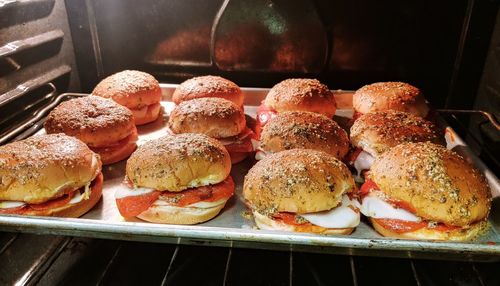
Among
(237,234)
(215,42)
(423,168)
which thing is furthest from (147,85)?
(423,168)

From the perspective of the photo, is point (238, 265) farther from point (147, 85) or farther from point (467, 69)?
point (467, 69)

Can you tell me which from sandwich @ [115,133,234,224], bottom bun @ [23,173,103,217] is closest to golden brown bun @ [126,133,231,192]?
sandwich @ [115,133,234,224]

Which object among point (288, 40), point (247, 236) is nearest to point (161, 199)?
point (247, 236)

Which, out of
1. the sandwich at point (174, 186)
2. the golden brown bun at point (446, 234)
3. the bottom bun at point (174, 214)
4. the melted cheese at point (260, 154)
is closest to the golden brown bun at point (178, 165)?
the sandwich at point (174, 186)

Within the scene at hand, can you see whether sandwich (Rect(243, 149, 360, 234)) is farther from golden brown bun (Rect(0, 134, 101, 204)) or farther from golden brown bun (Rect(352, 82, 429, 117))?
golden brown bun (Rect(352, 82, 429, 117))

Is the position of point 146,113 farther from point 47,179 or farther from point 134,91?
point 47,179

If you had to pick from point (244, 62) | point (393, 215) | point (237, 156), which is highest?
point (244, 62)

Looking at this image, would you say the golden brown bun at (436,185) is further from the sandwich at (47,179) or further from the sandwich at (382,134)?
the sandwich at (47,179)
